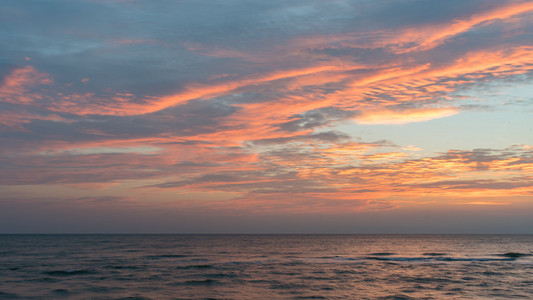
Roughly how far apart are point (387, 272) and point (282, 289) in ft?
62.1

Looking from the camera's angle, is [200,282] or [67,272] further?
[67,272]

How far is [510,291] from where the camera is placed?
113 feet

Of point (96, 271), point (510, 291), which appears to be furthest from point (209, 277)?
point (510, 291)

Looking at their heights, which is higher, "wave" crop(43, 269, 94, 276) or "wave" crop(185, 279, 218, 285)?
"wave" crop(43, 269, 94, 276)

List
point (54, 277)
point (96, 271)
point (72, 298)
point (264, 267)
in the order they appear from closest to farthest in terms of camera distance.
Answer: point (72, 298), point (54, 277), point (96, 271), point (264, 267)

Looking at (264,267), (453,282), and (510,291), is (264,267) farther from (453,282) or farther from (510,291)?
(510,291)

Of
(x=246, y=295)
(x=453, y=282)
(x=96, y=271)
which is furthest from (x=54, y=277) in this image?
(x=453, y=282)

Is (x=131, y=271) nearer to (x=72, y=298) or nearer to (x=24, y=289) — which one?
(x=24, y=289)

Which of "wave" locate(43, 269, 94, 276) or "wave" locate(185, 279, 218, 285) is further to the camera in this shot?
"wave" locate(43, 269, 94, 276)

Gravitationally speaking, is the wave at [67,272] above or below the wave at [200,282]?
above

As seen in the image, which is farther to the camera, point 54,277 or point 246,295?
point 54,277

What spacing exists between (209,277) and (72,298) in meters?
14.8

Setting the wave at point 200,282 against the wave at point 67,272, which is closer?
the wave at point 200,282

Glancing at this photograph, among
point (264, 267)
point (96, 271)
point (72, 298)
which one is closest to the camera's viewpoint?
point (72, 298)
